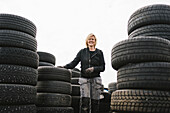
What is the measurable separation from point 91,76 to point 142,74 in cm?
92

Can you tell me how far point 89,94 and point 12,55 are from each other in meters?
1.68

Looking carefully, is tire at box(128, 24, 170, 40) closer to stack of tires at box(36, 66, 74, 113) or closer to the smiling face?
the smiling face

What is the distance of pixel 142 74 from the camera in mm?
2609

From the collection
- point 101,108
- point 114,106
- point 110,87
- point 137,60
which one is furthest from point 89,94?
point 110,87

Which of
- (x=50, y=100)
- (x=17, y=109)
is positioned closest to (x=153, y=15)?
(x=50, y=100)

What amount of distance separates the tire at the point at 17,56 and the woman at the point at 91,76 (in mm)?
1106

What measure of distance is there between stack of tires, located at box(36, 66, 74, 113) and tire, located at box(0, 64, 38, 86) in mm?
683

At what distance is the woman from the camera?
118 inches

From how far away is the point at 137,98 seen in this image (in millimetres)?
2518

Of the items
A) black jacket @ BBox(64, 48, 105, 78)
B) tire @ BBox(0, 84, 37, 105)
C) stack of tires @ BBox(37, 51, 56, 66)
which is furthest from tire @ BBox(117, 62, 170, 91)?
stack of tires @ BBox(37, 51, 56, 66)

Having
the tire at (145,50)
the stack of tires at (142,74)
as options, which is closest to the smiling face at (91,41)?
the stack of tires at (142,74)

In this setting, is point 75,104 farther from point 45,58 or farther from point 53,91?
point 45,58

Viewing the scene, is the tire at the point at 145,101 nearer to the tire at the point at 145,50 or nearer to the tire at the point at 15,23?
the tire at the point at 145,50

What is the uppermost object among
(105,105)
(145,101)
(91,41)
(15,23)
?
(15,23)
